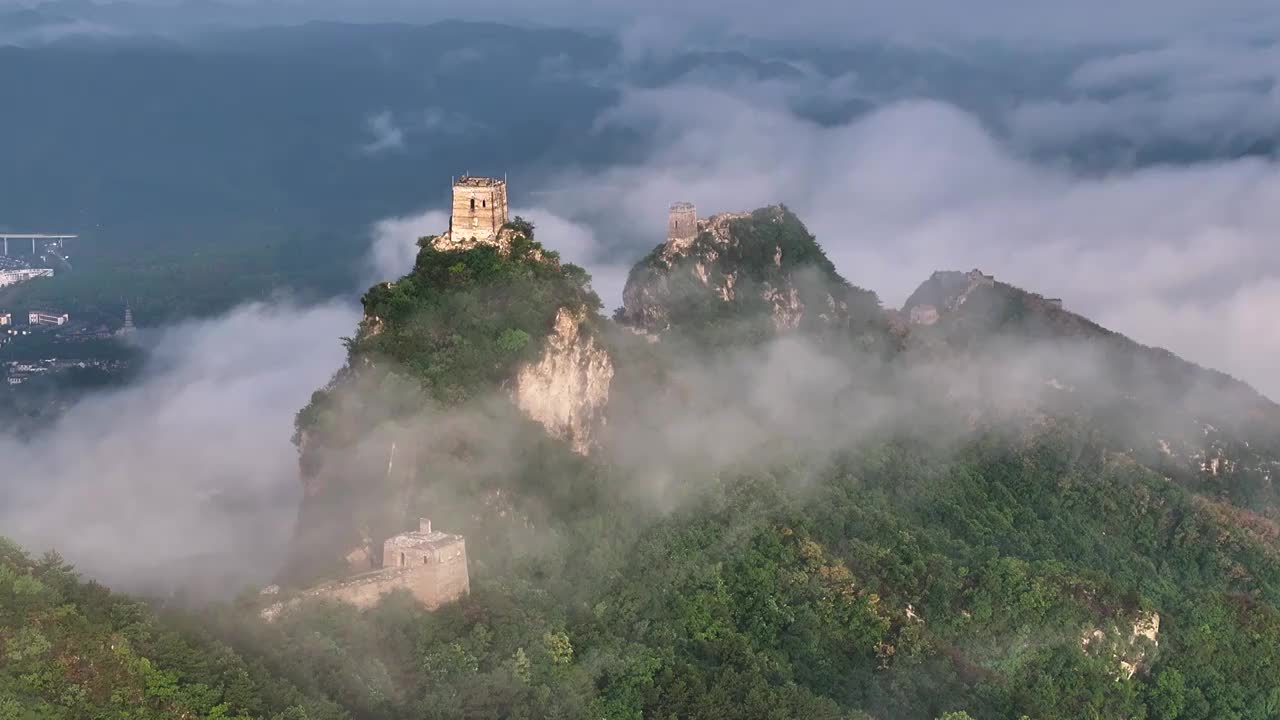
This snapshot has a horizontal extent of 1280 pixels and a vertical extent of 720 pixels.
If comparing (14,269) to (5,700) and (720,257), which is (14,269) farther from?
(5,700)

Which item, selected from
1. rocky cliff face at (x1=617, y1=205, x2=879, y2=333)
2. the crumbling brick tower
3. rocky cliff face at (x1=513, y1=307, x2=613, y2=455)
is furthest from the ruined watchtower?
rocky cliff face at (x1=617, y1=205, x2=879, y2=333)

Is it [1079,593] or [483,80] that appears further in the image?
[483,80]

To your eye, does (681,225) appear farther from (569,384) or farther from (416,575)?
(416,575)

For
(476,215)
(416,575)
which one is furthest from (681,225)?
(416,575)

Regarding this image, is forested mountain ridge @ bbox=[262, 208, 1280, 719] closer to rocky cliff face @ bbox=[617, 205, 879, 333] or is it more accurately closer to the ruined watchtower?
rocky cliff face @ bbox=[617, 205, 879, 333]

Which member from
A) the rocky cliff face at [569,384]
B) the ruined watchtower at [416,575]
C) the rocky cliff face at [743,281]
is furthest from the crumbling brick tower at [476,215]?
the ruined watchtower at [416,575]

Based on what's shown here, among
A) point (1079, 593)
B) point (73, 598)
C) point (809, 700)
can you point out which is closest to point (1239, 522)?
point (1079, 593)

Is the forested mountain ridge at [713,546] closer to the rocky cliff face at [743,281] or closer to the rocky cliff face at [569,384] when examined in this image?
the rocky cliff face at [569,384]
